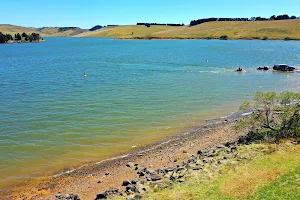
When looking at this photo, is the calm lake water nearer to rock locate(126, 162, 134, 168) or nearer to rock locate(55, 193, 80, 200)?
rock locate(126, 162, 134, 168)

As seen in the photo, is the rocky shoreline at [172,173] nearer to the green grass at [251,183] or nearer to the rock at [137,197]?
the rock at [137,197]

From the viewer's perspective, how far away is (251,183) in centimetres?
1524

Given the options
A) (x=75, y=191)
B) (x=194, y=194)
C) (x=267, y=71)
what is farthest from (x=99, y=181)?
(x=267, y=71)

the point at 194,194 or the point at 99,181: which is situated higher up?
the point at 194,194

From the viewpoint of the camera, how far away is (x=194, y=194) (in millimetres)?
14719

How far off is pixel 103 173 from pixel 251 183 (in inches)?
437

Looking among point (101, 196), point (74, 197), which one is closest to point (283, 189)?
point (101, 196)

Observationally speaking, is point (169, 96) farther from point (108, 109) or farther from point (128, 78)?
point (128, 78)

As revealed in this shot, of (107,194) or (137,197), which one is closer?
(137,197)

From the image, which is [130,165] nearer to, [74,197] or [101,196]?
[101,196]

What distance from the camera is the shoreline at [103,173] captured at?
20.1m

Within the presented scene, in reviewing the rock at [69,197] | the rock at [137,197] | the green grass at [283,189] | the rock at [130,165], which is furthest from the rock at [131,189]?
the green grass at [283,189]

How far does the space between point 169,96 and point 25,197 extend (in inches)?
1135

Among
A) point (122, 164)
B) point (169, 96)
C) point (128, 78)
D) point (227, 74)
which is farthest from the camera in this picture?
point (227, 74)
